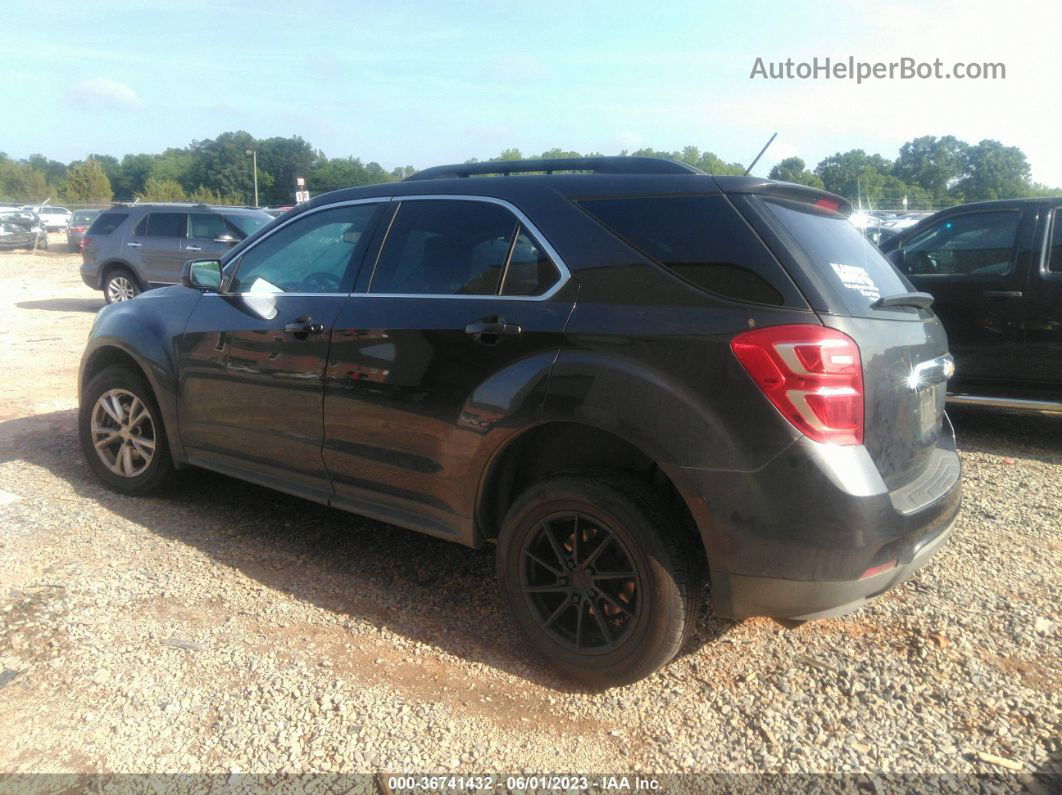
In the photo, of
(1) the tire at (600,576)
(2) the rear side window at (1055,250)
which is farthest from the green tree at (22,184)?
(1) the tire at (600,576)

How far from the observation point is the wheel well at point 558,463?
2.86 m

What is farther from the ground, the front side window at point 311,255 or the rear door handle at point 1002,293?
the front side window at point 311,255

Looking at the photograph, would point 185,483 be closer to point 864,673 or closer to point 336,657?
point 336,657

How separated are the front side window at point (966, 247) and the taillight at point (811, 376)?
4.45 meters

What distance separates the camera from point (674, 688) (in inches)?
115

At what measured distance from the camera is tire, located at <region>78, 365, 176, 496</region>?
4598 millimetres

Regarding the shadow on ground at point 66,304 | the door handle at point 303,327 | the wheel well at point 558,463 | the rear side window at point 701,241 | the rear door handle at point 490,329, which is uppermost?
the rear side window at point 701,241

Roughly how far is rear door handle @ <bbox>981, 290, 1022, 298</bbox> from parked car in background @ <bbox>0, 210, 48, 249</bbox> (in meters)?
32.5

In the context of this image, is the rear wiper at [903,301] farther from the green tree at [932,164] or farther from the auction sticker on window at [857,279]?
the green tree at [932,164]

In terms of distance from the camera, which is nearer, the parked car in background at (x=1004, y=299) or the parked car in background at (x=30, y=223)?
the parked car in background at (x=1004, y=299)

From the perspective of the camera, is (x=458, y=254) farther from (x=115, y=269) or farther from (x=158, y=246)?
(x=115, y=269)

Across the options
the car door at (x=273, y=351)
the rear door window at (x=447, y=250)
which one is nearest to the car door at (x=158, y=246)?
the car door at (x=273, y=351)

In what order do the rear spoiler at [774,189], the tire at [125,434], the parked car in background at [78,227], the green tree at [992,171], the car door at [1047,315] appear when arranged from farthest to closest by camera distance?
1. the parked car in background at [78,227]
2. the green tree at [992,171]
3. the car door at [1047,315]
4. the tire at [125,434]
5. the rear spoiler at [774,189]

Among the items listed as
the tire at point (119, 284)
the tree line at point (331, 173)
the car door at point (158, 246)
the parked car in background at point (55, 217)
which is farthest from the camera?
the parked car in background at point (55, 217)
